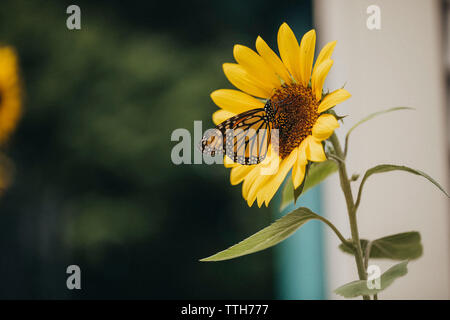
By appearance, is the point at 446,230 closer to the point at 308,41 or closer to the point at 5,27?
the point at 308,41

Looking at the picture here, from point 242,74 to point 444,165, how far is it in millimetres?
651

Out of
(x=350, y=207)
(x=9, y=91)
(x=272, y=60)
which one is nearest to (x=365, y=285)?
(x=350, y=207)

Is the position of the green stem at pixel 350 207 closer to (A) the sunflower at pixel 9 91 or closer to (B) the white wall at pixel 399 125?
(B) the white wall at pixel 399 125

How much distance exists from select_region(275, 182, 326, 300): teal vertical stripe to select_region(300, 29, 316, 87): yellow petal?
1.97ft

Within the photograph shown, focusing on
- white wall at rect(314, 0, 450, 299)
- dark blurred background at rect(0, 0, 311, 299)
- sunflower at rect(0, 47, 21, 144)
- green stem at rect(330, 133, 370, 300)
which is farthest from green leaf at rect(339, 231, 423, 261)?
sunflower at rect(0, 47, 21, 144)

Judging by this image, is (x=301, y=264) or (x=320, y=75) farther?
(x=301, y=264)

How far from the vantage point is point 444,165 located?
30.1 inches

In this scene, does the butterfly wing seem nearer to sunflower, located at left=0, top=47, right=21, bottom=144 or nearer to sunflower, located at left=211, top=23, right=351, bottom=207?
sunflower, located at left=211, top=23, right=351, bottom=207

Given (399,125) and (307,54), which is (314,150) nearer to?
(307,54)

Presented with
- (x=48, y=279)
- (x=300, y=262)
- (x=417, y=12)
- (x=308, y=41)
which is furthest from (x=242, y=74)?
(x=48, y=279)

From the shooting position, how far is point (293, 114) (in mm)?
247

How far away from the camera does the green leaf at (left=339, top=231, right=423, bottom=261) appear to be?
0.89 ft

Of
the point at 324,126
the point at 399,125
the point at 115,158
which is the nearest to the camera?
the point at 324,126

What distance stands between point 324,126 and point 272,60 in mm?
69
